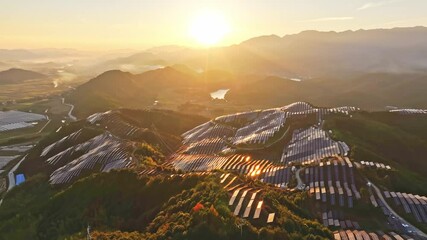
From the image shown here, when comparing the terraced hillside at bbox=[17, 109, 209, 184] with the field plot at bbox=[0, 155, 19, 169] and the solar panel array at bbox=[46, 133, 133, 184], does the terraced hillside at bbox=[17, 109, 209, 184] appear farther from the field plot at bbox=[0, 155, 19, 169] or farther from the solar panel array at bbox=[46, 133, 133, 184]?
the field plot at bbox=[0, 155, 19, 169]

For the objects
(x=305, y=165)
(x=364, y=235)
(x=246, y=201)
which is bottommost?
(x=305, y=165)

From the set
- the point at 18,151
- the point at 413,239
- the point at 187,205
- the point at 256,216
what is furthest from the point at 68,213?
the point at 18,151

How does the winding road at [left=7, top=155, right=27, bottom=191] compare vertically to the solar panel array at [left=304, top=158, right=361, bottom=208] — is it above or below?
below

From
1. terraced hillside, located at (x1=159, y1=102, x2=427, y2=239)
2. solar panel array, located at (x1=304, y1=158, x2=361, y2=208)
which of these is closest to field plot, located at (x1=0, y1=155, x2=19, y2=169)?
terraced hillside, located at (x1=159, y1=102, x2=427, y2=239)

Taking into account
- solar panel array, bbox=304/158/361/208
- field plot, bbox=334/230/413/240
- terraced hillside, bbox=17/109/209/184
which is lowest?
terraced hillside, bbox=17/109/209/184

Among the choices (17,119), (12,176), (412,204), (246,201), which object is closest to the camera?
(246,201)

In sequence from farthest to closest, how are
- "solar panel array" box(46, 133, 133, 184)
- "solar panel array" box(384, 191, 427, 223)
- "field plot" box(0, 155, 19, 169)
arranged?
"field plot" box(0, 155, 19, 169), "solar panel array" box(46, 133, 133, 184), "solar panel array" box(384, 191, 427, 223)

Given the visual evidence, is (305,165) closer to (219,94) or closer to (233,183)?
(233,183)

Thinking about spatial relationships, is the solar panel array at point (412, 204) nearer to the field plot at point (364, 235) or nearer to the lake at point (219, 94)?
the field plot at point (364, 235)

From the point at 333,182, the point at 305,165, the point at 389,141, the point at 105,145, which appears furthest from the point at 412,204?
the point at 105,145

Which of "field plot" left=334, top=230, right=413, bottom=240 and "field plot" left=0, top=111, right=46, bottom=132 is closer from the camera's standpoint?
"field plot" left=334, top=230, right=413, bottom=240

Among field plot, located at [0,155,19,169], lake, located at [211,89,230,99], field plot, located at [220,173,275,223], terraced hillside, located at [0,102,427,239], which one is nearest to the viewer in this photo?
field plot, located at [220,173,275,223]
